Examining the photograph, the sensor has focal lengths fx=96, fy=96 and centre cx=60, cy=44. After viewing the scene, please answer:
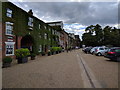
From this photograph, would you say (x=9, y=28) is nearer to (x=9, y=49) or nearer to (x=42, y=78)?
(x=9, y=49)

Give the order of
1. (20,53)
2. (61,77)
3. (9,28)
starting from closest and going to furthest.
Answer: (61,77)
(20,53)
(9,28)

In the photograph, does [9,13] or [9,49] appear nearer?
[9,49]

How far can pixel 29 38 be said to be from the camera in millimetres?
19391

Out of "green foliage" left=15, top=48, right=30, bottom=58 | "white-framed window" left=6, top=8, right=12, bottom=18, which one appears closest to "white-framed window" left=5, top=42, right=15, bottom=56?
"green foliage" left=15, top=48, right=30, bottom=58

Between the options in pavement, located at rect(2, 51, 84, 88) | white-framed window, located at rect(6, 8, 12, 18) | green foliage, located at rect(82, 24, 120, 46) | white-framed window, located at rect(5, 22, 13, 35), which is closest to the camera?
pavement, located at rect(2, 51, 84, 88)

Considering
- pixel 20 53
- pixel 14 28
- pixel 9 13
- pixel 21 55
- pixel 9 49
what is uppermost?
pixel 9 13

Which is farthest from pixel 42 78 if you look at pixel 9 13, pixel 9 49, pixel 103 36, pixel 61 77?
pixel 103 36

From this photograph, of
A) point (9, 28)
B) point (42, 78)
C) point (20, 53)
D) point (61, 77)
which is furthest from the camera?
point (9, 28)

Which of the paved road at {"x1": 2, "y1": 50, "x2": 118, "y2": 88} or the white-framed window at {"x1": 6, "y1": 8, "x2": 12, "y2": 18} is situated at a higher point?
the white-framed window at {"x1": 6, "y1": 8, "x2": 12, "y2": 18}

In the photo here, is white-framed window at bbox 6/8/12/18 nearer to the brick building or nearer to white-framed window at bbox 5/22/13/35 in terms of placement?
the brick building

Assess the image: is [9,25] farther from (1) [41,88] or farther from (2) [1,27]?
(1) [41,88]

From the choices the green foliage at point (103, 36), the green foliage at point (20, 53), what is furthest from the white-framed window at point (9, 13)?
the green foliage at point (103, 36)

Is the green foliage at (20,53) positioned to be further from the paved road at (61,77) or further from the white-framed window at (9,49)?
the white-framed window at (9,49)

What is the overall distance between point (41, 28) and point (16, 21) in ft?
29.4
